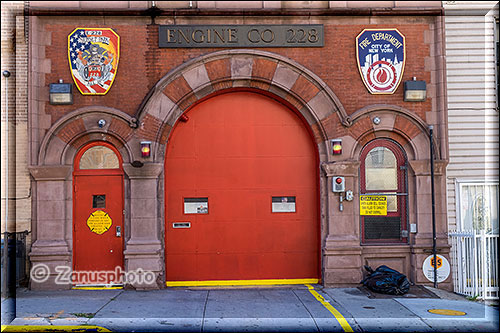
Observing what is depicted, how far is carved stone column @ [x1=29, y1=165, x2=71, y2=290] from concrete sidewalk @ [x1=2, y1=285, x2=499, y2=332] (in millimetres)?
647

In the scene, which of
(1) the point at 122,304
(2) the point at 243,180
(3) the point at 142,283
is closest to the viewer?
(1) the point at 122,304

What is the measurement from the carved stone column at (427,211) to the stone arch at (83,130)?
22.7 feet

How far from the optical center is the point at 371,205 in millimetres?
11477

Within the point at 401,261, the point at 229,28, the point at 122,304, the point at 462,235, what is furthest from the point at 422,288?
the point at 229,28

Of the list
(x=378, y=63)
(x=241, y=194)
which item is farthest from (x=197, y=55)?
(x=378, y=63)

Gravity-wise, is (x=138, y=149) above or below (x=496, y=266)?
above

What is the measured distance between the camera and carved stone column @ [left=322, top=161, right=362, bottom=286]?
11.1 m

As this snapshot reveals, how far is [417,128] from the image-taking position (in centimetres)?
1140

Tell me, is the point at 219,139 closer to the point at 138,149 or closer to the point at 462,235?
the point at 138,149

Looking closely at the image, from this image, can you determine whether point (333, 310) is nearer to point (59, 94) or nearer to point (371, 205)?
point (371, 205)

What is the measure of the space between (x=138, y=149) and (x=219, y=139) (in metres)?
1.99

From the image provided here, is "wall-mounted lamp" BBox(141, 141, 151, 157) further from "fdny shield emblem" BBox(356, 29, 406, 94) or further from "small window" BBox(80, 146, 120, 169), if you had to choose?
"fdny shield emblem" BBox(356, 29, 406, 94)

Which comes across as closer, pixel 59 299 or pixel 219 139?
pixel 59 299

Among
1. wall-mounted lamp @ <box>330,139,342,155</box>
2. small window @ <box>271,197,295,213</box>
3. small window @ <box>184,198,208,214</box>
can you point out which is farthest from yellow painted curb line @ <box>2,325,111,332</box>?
wall-mounted lamp @ <box>330,139,342,155</box>
